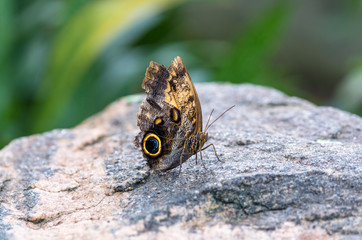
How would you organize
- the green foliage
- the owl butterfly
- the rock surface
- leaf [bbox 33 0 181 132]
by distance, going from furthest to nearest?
1. the green foliage
2. leaf [bbox 33 0 181 132]
3. the owl butterfly
4. the rock surface

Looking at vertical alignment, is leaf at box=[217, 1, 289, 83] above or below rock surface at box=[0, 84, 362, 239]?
above

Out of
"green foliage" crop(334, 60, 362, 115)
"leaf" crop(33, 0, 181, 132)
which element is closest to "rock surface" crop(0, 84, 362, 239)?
"leaf" crop(33, 0, 181, 132)

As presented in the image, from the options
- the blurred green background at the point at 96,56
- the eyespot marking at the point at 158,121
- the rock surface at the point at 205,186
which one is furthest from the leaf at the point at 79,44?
the eyespot marking at the point at 158,121

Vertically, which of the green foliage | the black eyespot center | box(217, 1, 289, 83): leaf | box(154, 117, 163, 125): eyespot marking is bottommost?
the black eyespot center

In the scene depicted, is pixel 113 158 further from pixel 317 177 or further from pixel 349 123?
pixel 349 123

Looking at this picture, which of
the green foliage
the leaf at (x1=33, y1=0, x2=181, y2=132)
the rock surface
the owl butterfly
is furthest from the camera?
the green foliage

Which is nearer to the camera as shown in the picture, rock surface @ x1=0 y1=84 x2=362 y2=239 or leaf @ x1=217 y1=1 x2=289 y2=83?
rock surface @ x1=0 y1=84 x2=362 y2=239

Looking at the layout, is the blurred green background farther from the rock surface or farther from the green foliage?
the rock surface

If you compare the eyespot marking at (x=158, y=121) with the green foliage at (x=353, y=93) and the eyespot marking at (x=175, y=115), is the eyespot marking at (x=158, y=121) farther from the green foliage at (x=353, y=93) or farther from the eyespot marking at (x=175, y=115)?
the green foliage at (x=353, y=93)
